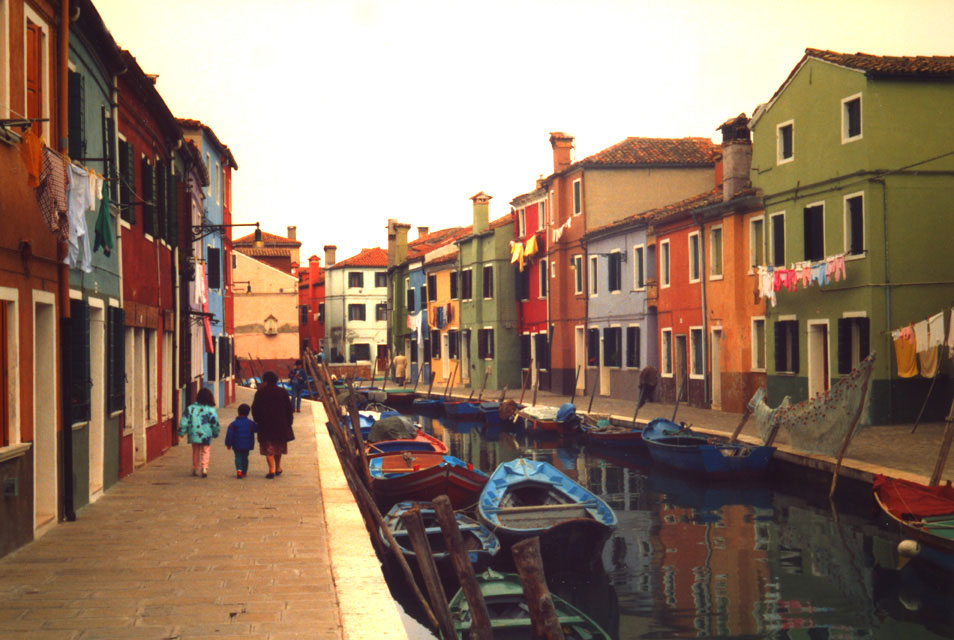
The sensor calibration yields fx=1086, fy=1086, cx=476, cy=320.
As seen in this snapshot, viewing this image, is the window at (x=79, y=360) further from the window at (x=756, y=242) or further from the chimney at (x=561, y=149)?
the chimney at (x=561, y=149)

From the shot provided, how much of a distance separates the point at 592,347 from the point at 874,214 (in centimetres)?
1855

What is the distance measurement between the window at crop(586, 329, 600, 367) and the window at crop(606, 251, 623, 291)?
228 cm

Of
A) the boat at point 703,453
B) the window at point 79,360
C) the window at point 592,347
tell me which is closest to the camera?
the window at point 79,360

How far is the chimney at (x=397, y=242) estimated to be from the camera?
222ft

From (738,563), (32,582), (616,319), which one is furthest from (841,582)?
(616,319)

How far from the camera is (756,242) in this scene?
96.1 ft

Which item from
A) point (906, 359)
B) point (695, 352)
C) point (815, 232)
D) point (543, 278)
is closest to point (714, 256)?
point (695, 352)

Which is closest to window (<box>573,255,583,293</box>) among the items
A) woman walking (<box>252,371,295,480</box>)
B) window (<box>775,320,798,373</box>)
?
window (<box>775,320,798,373</box>)

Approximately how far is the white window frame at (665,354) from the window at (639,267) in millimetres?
2157

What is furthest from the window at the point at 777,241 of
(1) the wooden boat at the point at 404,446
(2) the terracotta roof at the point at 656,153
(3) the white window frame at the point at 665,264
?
(2) the terracotta roof at the point at 656,153

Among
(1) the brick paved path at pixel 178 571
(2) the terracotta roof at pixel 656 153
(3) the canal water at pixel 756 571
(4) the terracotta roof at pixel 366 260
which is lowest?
(3) the canal water at pixel 756 571

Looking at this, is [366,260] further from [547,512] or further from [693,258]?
[547,512]

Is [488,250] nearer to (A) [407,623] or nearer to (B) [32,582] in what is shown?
(A) [407,623]

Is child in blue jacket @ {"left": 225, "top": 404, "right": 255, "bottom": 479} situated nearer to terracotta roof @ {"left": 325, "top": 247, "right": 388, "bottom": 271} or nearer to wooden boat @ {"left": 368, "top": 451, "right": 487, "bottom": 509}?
wooden boat @ {"left": 368, "top": 451, "right": 487, "bottom": 509}
